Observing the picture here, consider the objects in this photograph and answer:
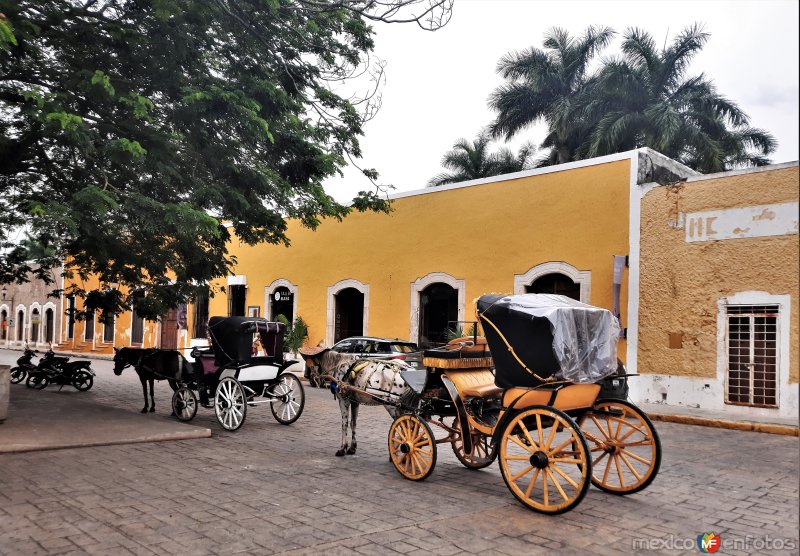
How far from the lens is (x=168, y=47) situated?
8844 mm

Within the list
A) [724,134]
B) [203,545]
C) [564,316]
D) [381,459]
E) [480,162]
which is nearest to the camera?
[203,545]

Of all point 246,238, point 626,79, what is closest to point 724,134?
point 626,79

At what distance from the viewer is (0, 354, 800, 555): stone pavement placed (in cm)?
468

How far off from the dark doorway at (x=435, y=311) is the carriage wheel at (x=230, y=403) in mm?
8755

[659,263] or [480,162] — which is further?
[480,162]

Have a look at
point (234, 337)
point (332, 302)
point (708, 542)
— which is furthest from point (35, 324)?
point (708, 542)

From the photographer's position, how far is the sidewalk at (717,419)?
1081 cm

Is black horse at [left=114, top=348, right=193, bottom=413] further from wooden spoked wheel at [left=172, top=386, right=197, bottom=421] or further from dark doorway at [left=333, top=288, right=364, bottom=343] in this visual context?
dark doorway at [left=333, top=288, right=364, bottom=343]

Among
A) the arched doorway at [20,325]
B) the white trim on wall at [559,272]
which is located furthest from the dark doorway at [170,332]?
the arched doorway at [20,325]

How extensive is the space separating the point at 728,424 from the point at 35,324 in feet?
126

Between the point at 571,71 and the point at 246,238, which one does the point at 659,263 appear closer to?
the point at 246,238

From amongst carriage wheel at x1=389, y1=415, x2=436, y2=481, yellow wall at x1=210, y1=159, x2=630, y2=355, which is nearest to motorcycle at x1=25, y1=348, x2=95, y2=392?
yellow wall at x1=210, y1=159, x2=630, y2=355

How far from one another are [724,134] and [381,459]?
22770 mm

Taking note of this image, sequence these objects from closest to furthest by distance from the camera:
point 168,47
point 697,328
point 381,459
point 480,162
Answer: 1. point 381,459
2. point 168,47
3. point 697,328
4. point 480,162
